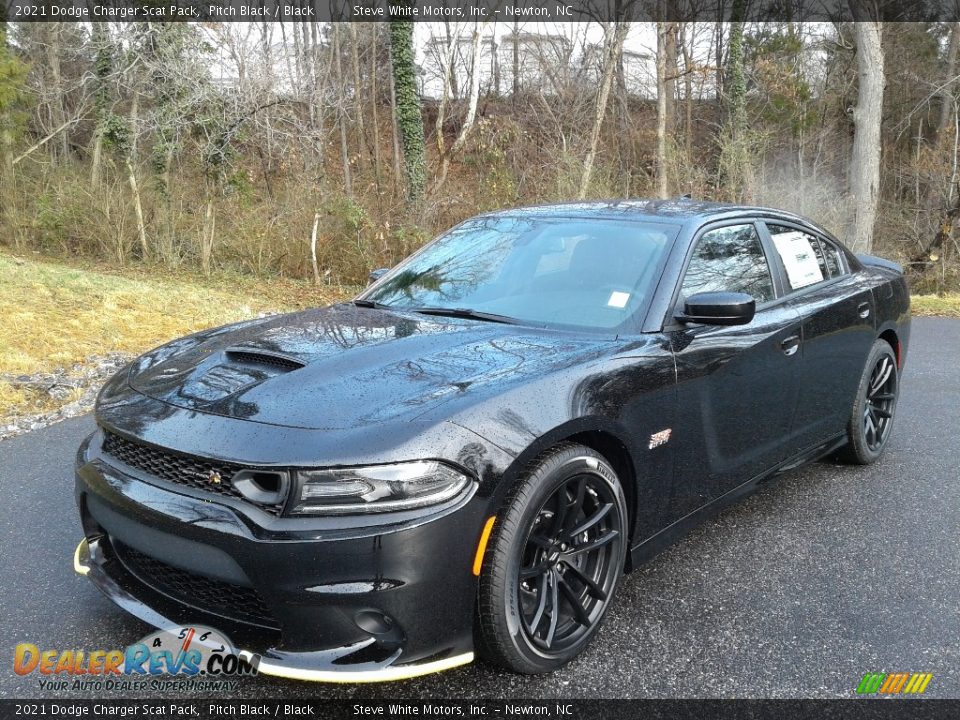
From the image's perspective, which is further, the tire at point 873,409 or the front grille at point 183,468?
the tire at point 873,409

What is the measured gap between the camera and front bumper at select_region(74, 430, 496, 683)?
2.10 meters

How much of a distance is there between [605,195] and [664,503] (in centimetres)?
1488

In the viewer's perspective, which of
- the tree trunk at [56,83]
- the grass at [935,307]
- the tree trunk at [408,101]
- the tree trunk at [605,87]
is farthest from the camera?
the tree trunk at [56,83]

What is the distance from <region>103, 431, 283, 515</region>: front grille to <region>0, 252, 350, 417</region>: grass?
13.3 feet

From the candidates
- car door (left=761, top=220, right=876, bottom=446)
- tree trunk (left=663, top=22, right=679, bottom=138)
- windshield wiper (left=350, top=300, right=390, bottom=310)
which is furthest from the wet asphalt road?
tree trunk (left=663, top=22, right=679, bottom=138)

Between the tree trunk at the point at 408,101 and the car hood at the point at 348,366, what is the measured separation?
12.5m

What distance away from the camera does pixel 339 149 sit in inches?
1114

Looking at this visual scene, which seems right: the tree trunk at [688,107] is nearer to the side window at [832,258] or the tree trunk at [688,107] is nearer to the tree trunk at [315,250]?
the tree trunk at [315,250]

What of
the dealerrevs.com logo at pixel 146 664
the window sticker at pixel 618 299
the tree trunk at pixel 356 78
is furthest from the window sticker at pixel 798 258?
the tree trunk at pixel 356 78

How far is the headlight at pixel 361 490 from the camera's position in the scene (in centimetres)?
214

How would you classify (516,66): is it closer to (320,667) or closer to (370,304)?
(370,304)

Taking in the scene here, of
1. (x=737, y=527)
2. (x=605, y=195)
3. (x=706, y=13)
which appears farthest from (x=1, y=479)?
(x=706, y=13)

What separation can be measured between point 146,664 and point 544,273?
7.00ft

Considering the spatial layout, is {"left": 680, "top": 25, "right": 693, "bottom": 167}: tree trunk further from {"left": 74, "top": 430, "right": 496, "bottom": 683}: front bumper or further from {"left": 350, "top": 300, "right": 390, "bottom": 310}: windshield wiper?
{"left": 74, "top": 430, "right": 496, "bottom": 683}: front bumper
